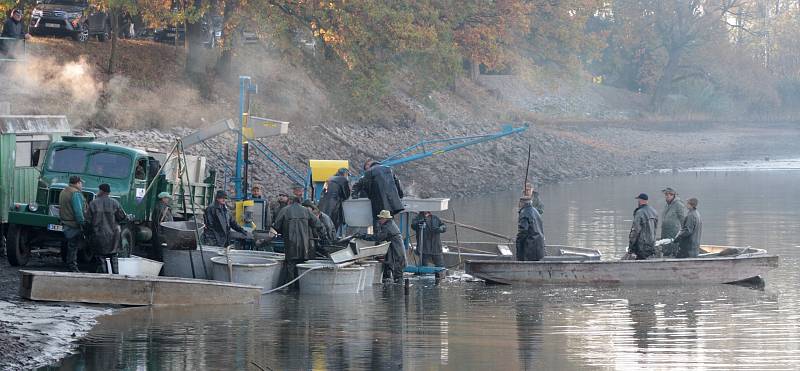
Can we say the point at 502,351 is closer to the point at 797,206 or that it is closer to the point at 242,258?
the point at 242,258

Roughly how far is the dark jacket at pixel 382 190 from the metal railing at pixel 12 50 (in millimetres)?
15532

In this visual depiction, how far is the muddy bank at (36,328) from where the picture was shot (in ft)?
51.6

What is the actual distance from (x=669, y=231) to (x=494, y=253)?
403cm

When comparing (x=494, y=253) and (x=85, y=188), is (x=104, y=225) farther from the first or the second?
(x=494, y=253)

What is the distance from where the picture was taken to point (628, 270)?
24.0 m

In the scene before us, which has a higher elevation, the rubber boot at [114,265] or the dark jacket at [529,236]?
the dark jacket at [529,236]

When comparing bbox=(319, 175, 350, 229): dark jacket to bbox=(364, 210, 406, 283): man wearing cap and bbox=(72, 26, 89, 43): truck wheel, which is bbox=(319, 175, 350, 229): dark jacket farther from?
bbox=(72, 26, 89, 43): truck wheel

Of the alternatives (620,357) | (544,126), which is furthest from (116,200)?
(544,126)

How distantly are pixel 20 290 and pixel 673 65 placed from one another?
65.3 meters

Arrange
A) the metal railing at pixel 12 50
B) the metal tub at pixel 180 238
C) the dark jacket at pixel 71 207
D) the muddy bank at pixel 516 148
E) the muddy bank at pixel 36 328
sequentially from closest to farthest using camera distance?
1. the muddy bank at pixel 36 328
2. the dark jacket at pixel 71 207
3. the metal tub at pixel 180 238
4. the metal railing at pixel 12 50
5. the muddy bank at pixel 516 148

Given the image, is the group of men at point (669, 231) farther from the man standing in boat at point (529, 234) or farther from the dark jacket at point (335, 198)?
the dark jacket at point (335, 198)

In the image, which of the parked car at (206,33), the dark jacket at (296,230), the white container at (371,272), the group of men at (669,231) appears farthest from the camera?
the parked car at (206,33)

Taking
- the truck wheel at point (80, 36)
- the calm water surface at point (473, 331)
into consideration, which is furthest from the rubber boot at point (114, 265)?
the truck wheel at point (80, 36)

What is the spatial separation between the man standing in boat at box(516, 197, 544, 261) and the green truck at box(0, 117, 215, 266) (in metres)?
5.86
